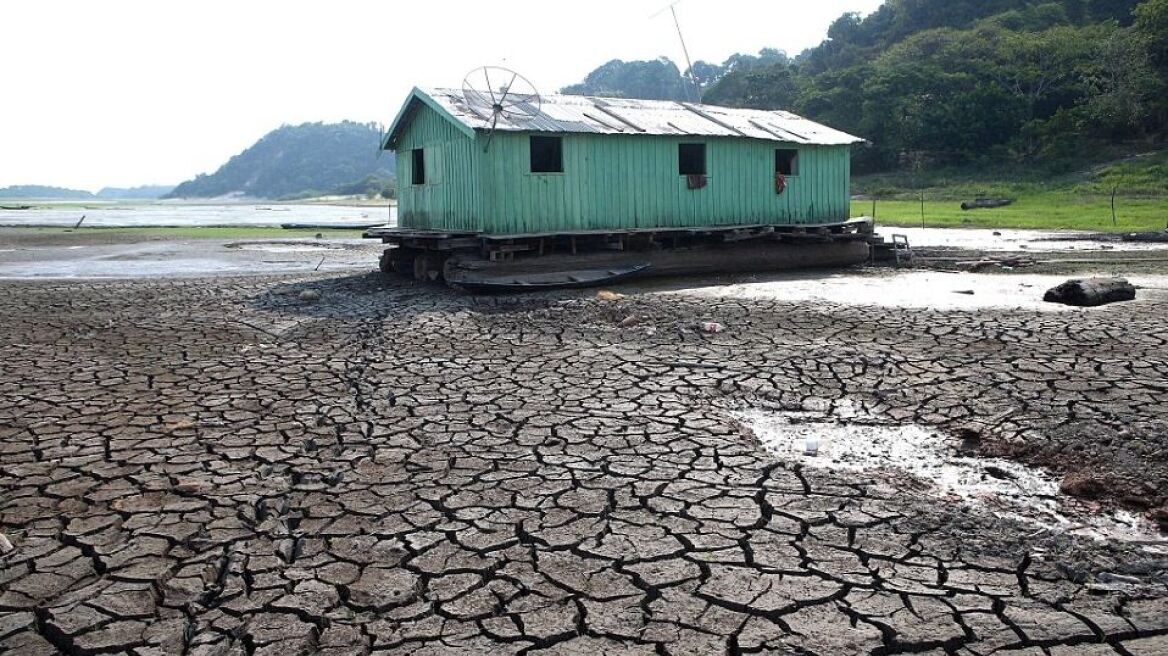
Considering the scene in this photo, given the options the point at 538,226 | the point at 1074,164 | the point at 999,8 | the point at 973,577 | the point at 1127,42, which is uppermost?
the point at 999,8

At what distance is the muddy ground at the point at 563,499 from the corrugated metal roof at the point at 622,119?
697 cm

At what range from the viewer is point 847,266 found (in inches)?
768

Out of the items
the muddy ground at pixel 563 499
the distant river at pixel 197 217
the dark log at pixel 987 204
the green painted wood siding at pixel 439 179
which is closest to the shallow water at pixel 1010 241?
the dark log at pixel 987 204

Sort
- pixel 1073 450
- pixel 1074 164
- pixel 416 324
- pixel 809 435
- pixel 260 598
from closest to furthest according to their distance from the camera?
pixel 260 598 < pixel 1073 450 < pixel 809 435 < pixel 416 324 < pixel 1074 164

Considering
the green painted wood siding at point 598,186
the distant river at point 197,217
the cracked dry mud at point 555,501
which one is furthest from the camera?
the distant river at point 197,217

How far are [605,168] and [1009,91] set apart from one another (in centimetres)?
4881

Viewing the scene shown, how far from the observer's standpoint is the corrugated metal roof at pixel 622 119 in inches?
620

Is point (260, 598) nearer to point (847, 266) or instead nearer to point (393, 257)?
point (393, 257)

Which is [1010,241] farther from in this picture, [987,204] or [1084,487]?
[1084,487]

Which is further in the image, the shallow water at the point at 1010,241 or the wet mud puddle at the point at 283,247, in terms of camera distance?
the wet mud puddle at the point at 283,247

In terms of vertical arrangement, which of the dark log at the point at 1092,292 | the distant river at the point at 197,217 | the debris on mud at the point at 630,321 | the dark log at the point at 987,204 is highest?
the distant river at the point at 197,217

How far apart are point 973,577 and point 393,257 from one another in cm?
1508

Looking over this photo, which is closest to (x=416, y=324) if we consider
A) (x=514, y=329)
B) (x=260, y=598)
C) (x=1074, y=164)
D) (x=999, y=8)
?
(x=514, y=329)

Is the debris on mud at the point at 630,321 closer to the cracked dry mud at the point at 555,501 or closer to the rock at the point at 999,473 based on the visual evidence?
the cracked dry mud at the point at 555,501
